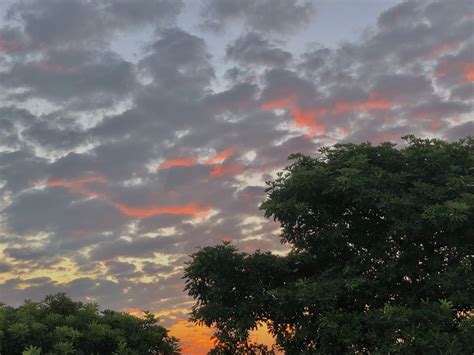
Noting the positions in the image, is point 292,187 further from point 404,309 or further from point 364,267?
point 404,309

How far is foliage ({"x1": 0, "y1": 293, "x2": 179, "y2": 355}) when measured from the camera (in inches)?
685

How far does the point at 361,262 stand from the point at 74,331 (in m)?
9.92

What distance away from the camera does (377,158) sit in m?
22.0

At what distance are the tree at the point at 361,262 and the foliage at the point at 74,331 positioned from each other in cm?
242

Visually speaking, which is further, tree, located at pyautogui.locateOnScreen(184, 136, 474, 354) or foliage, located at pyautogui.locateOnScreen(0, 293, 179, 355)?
tree, located at pyautogui.locateOnScreen(184, 136, 474, 354)

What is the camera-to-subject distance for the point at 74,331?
720 inches

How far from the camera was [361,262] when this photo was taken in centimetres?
2028

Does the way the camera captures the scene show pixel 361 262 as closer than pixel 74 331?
No

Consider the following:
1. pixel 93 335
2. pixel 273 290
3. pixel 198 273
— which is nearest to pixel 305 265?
pixel 273 290

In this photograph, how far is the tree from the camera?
1825 cm

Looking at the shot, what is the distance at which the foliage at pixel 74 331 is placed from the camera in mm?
17391

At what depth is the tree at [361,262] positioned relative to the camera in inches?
719

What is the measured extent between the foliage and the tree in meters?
2.42

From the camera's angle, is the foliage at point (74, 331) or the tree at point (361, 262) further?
the tree at point (361, 262)
